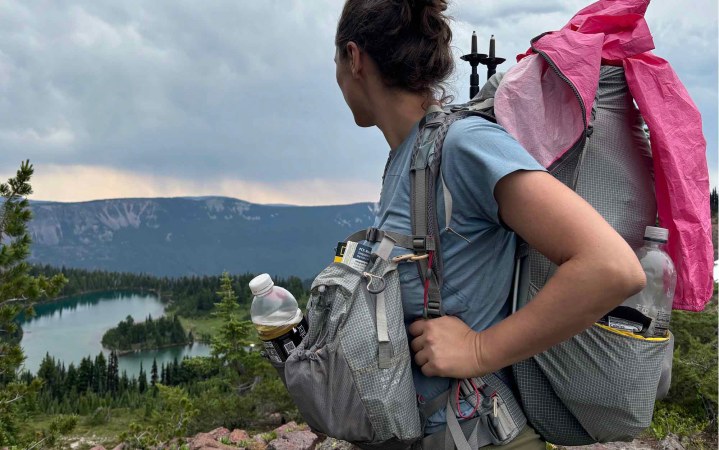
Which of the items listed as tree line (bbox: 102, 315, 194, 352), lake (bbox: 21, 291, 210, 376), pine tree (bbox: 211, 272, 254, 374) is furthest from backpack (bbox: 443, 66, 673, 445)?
tree line (bbox: 102, 315, 194, 352)

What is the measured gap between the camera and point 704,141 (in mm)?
2086

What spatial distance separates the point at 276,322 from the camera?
7.07 ft

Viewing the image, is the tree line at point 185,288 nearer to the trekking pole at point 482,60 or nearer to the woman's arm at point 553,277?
the trekking pole at point 482,60

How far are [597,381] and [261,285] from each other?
4.12 ft

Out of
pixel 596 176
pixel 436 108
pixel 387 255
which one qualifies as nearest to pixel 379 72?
pixel 436 108

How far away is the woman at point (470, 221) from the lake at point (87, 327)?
133 m

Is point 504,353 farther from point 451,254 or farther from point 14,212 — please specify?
point 14,212

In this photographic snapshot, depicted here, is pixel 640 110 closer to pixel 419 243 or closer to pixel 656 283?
pixel 656 283

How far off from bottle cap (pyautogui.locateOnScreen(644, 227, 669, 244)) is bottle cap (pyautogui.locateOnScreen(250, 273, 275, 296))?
1379 millimetres

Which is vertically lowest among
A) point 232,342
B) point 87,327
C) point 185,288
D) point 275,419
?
point 87,327

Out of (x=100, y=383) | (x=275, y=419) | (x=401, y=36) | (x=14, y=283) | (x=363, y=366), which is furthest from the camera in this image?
(x=100, y=383)

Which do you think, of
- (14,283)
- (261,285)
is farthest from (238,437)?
(261,285)

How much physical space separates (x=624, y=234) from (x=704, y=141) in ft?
1.50

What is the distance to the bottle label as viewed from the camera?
215 cm
